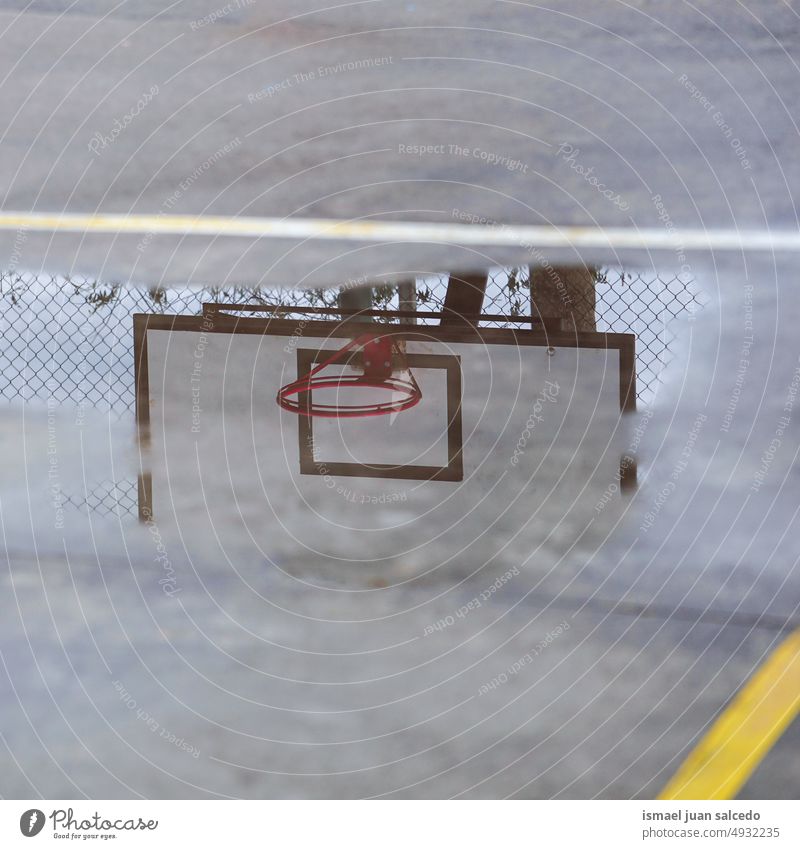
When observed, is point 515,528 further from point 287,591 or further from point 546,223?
point 546,223

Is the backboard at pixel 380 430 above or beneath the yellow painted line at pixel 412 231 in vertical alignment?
beneath

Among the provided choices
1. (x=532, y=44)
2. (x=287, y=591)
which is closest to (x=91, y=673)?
(x=287, y=591)

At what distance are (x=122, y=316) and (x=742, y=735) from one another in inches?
35.2

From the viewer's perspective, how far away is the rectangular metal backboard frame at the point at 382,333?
1.02 meters

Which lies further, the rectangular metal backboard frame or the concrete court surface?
the rectangular metal backboard frame

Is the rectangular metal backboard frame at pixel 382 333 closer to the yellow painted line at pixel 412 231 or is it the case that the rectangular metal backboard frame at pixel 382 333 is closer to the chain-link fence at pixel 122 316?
the chain-link fence at pixel 122 316

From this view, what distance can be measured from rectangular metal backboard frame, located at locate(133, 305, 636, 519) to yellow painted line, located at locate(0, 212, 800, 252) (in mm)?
123

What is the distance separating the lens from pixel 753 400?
1032 millimetres

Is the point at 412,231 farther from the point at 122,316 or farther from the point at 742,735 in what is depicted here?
the point at 742,735

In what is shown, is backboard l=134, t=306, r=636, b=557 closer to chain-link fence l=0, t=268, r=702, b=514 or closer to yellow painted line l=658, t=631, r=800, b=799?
chain-link fence l=0, t=268, r=702, b=514

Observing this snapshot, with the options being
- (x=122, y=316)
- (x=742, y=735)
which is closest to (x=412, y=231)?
(x=122, y=316)

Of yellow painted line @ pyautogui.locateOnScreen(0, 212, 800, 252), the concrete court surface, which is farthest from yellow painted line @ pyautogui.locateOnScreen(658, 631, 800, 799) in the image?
yellow painted line @ pyautogui.locateOnScreen(0, 212, 800, 252)

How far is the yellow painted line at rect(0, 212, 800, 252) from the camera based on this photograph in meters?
1.06

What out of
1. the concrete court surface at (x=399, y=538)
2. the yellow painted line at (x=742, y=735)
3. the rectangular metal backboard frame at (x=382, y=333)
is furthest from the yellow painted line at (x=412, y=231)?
the yellow painted line at (x=742, y=735)
